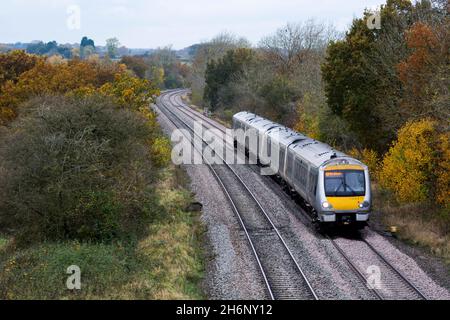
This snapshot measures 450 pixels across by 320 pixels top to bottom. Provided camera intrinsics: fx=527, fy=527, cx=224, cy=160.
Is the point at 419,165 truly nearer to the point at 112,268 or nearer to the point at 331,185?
the point at 331,185

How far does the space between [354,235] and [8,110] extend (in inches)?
1090

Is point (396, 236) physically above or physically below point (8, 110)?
below

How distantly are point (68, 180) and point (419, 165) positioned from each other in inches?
523

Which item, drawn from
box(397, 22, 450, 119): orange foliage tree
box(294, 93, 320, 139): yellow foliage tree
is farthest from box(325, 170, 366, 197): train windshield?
box(294, 93, 320, 139): yellow foliage tree

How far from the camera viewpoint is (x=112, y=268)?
15.0m

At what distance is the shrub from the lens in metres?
17.1

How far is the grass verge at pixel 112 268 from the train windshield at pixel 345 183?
515 centimetres

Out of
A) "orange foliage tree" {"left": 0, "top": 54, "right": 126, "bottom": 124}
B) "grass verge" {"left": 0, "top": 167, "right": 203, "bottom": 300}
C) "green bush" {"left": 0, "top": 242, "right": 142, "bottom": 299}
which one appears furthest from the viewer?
"orange foliage tree" {"left": 0, "top": 54, "right": 126, "bottom": 124}

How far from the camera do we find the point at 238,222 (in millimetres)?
21156

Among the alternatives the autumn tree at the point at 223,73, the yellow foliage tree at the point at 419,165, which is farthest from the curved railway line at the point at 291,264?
the autumn tree at the point at 223,73

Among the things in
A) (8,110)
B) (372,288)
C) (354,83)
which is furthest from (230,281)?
(8,110)

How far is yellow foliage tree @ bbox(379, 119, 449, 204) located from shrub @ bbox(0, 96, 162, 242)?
10.5 m

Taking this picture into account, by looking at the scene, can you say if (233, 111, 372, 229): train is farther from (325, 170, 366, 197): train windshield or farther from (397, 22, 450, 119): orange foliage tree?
(397, 22, 450, 119): orange foliage tree
